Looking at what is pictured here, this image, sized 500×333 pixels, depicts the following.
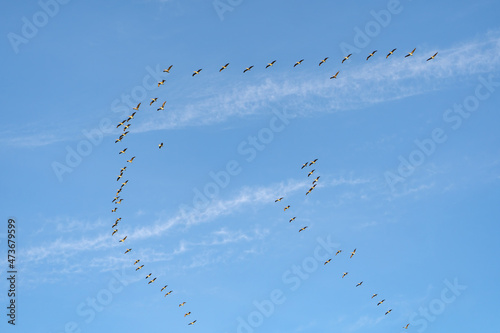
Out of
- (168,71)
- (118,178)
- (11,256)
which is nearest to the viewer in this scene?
(11,256)

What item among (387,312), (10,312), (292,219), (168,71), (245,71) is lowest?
(387,312)

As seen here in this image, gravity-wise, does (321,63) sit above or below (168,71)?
below

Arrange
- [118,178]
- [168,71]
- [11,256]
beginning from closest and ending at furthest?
[11,256], [168,71], [118,178]

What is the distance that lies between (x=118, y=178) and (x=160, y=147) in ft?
51.4

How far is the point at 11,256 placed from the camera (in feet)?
469

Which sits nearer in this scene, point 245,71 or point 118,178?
point 245,71

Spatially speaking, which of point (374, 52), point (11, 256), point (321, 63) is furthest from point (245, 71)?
point (11, 256)

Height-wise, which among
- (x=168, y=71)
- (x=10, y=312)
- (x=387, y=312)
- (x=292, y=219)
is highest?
(x=168, y=71)

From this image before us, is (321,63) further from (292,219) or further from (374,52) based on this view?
(292,219)

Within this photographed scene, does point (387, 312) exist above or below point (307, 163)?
below

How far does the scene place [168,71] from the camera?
153125 mm

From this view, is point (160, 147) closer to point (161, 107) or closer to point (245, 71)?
point (161, 107)

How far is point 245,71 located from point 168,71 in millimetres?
16875

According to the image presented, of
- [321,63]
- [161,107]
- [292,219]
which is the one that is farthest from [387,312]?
[161,107]
